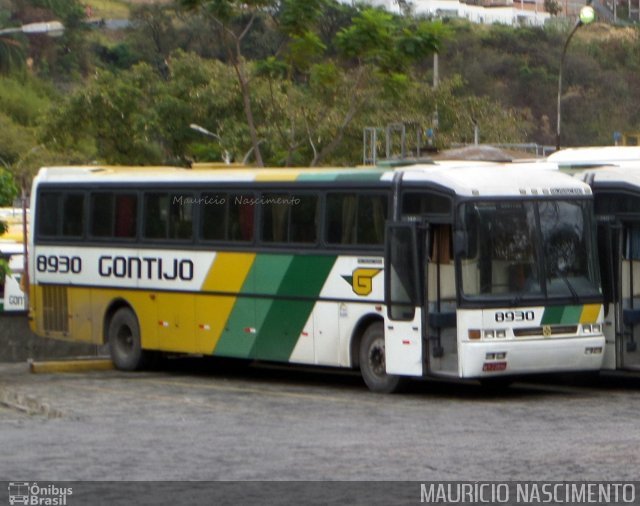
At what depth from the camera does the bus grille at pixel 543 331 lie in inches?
712

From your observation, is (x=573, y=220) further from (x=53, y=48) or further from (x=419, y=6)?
(x=419, y=6)

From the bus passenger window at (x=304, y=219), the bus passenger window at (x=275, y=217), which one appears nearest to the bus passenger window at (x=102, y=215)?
the bus passenger window at (x=275, y=217)

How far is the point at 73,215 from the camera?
24.2 m

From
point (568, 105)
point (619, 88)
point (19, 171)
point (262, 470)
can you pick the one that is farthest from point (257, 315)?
point (619, 88)

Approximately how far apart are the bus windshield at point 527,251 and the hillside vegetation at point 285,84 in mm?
9842

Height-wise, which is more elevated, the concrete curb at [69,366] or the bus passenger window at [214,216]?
the bus passenger window at [214,216]

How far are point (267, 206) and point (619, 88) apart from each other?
74579mm

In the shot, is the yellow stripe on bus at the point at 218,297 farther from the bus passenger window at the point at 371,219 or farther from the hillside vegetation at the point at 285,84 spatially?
the hillside vegetation at the point at 285,84

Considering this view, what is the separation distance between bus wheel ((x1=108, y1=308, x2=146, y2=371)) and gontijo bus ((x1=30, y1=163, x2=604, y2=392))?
0.03m

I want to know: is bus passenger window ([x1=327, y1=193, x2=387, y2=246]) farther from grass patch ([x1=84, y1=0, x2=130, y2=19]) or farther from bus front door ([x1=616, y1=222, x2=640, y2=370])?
grass patch ([x1=84, y1=0, x2=130, y2=19])

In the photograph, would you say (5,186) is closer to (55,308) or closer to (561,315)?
(55,308)

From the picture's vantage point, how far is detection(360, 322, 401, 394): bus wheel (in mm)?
19109

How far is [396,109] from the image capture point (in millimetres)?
52719

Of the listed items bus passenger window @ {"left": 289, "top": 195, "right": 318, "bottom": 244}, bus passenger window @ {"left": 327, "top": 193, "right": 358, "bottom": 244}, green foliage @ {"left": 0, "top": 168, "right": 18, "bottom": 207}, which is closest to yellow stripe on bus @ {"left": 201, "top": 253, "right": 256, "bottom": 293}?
bus passenger window @ {"left": 289, "top": 195, "right": 318, "bottom": 244}
